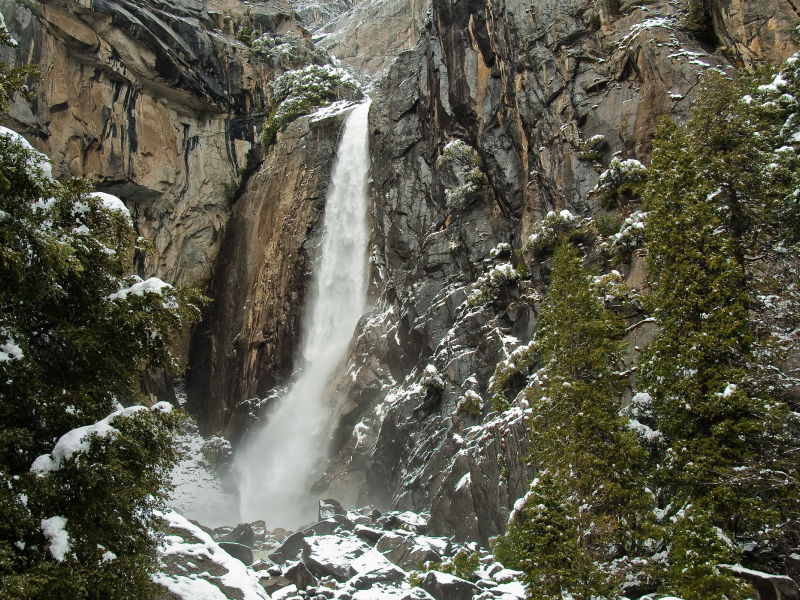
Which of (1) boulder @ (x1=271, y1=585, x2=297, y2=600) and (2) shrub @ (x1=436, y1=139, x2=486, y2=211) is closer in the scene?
(1) boulder @ (x1=271, y1=585, x2=297, y2=600)

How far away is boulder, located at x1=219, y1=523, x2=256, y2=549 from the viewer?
87.7ft

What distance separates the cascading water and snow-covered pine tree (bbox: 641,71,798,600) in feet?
77.0

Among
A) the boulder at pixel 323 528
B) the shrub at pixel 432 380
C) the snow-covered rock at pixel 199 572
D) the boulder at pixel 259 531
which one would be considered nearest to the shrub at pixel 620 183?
the shrub at pixel 432 380

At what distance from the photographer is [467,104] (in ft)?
113

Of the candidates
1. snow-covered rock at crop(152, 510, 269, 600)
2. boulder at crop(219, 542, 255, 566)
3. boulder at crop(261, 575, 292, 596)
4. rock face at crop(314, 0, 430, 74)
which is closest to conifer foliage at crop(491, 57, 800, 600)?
boulder at crop(261, 575, 292, 596)

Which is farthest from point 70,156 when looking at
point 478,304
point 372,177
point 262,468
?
point 478,304

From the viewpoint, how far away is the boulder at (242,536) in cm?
2672

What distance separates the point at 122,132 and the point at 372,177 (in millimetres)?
20023

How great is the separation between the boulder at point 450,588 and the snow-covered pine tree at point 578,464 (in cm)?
185

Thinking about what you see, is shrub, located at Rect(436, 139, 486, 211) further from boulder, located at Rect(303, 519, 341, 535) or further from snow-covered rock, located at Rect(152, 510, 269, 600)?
snow-covered rock, located at Rect(152, 510, 269, 600)

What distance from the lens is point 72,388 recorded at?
35.5ft

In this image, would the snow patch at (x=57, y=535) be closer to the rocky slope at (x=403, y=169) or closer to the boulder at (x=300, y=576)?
the boulder at (x=300, y=576)

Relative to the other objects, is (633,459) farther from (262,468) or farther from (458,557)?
(262,468)

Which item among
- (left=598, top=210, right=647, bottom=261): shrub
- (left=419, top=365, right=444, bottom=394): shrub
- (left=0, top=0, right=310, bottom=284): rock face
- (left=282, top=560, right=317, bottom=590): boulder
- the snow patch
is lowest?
(left=282, top=560, right=317, bottom=590): boulder
